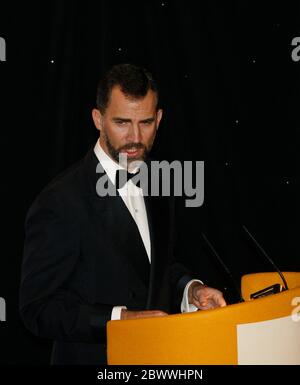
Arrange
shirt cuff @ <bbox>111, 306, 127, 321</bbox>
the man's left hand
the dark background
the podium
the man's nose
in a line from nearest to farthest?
the podium < shirt cuff @ <bbox>111, 306, 127, 321</bbox> < the man's left hand < the man's nose < the dark background

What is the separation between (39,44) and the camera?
2.81 meters

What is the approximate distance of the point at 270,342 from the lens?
54.9 inches

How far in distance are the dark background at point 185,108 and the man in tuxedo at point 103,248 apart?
3.18 ft

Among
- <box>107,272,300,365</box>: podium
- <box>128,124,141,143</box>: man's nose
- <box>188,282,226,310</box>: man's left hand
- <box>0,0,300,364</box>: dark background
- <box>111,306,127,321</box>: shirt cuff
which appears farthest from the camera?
<box>0,0,300,364</box>: dark background

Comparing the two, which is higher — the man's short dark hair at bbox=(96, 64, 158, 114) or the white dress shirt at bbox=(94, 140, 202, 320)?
the man's short dark hair at bbox=(96, 64, 158, 114)

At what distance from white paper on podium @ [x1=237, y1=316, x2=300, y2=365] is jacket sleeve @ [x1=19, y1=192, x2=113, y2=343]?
1.24 feet

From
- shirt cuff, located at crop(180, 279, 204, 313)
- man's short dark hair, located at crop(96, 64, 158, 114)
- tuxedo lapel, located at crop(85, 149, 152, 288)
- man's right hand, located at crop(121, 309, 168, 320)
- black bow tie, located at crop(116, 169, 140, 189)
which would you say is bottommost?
man's right hand, located at crop(121, 309, 168, 320)

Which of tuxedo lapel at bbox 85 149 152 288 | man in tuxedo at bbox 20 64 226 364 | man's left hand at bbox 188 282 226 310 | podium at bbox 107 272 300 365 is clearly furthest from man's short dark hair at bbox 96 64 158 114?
podium at bbox 107 272 300 365

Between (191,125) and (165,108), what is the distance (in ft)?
0.51

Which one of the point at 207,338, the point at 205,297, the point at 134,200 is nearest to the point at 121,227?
the point at 134,200

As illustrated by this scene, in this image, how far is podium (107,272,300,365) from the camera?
134 cm

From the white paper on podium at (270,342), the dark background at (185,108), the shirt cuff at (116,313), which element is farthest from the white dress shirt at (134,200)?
the dark background at (185,108)

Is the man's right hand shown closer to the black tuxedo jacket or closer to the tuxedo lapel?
the black tuxedo jacket

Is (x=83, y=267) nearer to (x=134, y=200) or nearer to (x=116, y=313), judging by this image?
(x=116, y=313)
